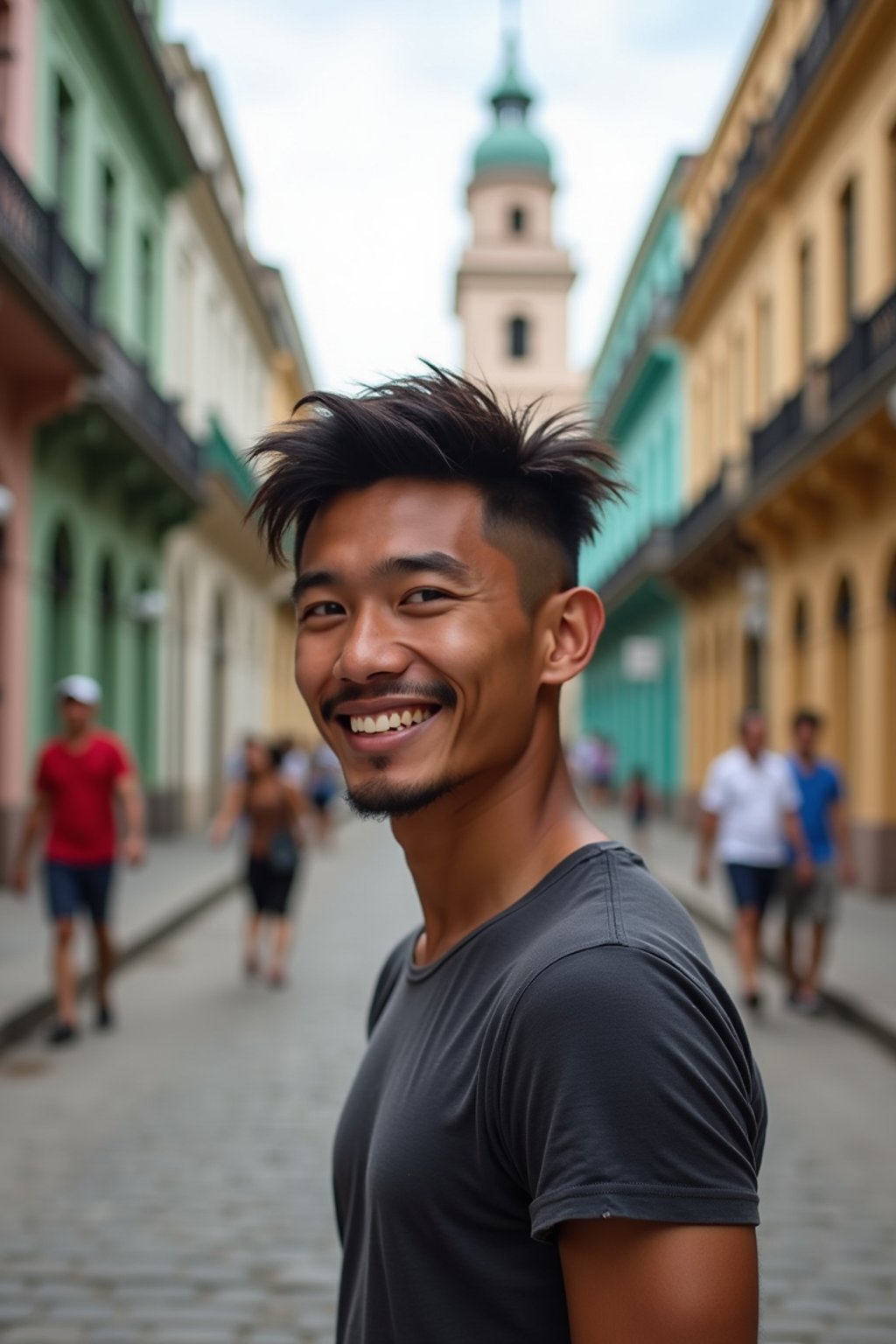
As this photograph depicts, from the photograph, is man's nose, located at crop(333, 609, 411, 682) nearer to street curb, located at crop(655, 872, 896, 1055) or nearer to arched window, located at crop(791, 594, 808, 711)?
street curb, located at crop(655, 872, 896, 1055)

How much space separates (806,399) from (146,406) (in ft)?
29.1

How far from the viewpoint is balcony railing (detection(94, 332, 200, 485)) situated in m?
20.9

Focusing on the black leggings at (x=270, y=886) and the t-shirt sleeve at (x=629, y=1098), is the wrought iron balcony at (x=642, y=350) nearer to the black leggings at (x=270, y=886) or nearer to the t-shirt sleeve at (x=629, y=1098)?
the black leggings at (x=270, y=886)

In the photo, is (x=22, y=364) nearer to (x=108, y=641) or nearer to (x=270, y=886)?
(x=108, y=641)

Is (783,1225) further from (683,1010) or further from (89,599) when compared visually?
(89,599)

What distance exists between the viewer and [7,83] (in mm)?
17609

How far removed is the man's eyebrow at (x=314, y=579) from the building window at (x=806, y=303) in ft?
74.3

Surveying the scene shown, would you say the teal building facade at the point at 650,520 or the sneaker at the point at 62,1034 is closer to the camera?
the sneaker at the point at 62,1034

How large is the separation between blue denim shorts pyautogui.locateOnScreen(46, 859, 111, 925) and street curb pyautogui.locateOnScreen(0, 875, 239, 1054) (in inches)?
24.4

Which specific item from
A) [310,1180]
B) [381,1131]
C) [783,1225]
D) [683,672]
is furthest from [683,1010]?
[683,672]

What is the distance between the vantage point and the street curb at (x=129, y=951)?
9359 millimetres

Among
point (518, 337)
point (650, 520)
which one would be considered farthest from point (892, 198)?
point (518, 337)

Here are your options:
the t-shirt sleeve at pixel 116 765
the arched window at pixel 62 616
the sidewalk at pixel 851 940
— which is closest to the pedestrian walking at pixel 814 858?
the sidewalk at pixel 851 940

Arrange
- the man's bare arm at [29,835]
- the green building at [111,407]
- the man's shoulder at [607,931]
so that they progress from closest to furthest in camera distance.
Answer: the man's shoulder at [607,931], the man's bare arm at [29,835], the green building at [111,407]
